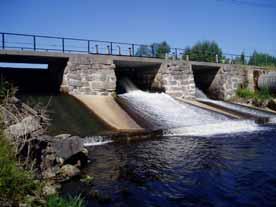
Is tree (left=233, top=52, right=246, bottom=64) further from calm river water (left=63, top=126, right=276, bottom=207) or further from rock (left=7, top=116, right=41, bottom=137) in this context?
rock (left=7, top=116, right=41, bottom=137)

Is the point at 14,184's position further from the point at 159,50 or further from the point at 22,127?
the point at 159,50

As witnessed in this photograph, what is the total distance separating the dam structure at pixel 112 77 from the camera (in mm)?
16641

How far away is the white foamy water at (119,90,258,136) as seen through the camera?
48.0ft

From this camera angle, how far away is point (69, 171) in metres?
8.09

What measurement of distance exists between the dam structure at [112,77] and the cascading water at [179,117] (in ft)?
1.82

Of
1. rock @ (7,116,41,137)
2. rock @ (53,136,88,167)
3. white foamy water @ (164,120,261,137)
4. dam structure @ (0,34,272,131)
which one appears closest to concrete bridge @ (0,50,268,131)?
dam structure @ (0,34,272,131)

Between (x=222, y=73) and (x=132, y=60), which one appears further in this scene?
(x=222, y=73)

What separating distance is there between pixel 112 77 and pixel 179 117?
4753 mm

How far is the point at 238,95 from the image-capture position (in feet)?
83.4

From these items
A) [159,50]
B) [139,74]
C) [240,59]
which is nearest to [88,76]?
[139,74]

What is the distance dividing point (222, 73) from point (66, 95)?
1308 centimetres

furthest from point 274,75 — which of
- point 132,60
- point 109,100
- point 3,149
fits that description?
point 3,149

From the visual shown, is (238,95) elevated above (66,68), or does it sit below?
below

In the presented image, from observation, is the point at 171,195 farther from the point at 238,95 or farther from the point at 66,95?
the point at 238,95
